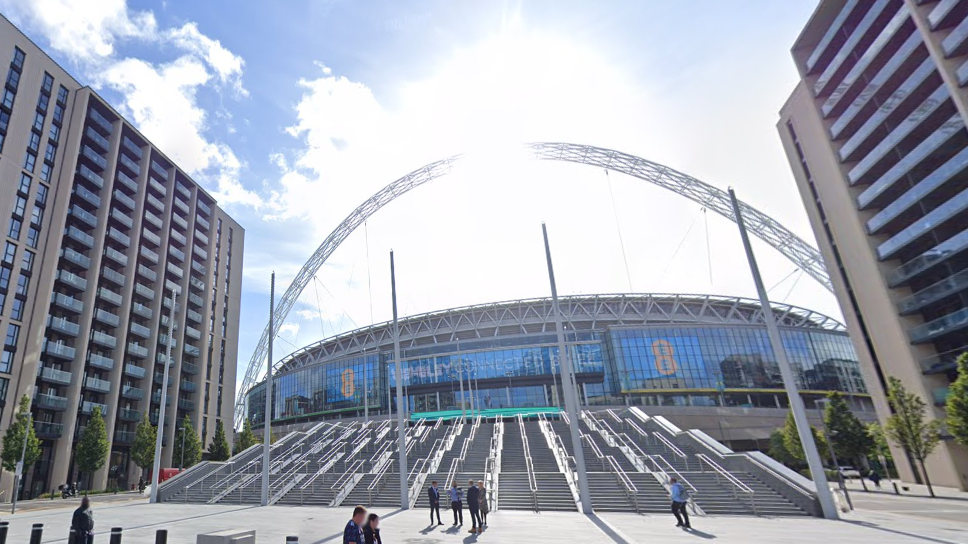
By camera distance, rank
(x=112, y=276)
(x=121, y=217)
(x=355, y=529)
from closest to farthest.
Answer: (x=355, y=529) → (x=112, y=276) → (x=121, y=217)

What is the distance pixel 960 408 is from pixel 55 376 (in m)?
74.6

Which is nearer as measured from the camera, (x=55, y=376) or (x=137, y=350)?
(x=55, y=376)

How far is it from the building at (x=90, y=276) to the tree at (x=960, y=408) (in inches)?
2566

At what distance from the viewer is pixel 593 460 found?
26.9 m

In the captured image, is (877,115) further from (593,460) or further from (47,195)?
(47,195)

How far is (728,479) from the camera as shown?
20328mm

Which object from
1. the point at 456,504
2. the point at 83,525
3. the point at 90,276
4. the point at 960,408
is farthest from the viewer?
the point at 90,276

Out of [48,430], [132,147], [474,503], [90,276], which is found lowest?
[474,503]

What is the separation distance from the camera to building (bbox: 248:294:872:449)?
7281 centimetres

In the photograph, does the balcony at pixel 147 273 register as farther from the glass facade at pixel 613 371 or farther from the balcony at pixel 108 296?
the glass facade at pixel 613 371

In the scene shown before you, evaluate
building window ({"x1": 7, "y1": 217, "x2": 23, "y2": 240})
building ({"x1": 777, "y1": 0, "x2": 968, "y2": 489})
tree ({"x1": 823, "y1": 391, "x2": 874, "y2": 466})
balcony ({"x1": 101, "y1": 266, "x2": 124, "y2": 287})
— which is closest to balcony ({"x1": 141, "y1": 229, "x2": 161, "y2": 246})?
balcony ({"x1": 101, "y1": 266, "x2": 124, "y2": 287})

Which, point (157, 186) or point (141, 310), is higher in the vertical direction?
point (157, 186)

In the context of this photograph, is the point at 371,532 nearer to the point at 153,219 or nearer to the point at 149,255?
the point at 149,255

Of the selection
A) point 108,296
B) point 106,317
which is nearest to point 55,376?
point 106,317
